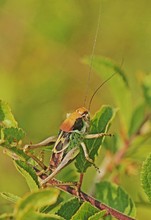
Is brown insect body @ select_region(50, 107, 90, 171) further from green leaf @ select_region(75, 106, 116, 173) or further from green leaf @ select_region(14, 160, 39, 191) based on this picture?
green leaf @ select_region(14, 160, 39, 191)

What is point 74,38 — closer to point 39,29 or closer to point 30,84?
point 39,29

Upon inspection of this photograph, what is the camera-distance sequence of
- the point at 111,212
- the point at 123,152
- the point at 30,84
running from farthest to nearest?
the point at 30,84
the point at 123,152
the point at 111,212

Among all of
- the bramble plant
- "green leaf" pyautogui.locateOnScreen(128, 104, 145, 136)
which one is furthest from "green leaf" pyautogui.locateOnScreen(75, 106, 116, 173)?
"green leaf" pyautogui.locateOnScreen(128, 104, 145, 136)

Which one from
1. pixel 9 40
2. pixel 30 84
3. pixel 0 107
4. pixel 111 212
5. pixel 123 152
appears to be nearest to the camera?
pixel 111 212

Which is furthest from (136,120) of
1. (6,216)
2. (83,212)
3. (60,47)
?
(60,47)

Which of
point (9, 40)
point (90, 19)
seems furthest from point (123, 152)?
point (90, 19)

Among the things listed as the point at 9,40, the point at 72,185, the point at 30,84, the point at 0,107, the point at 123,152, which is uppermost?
the point at 9,40

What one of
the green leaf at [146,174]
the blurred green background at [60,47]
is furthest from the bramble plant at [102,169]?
the blurred green background at [60,47]
